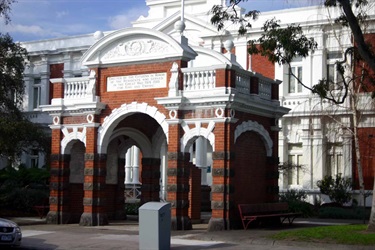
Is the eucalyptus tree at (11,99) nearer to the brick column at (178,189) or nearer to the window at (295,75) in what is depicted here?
the brick column at (178,189)

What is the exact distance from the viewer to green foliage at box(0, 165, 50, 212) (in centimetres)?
2930

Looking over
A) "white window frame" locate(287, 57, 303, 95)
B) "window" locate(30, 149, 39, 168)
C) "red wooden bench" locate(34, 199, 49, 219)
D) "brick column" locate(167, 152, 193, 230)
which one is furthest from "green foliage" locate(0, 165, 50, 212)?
"white window frame" locate(287, 57, 303, 95)

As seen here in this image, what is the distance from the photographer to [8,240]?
17.7m

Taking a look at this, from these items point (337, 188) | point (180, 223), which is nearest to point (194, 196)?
point (180, 223)

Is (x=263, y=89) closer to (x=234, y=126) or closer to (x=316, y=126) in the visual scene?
(x=234, y=126)

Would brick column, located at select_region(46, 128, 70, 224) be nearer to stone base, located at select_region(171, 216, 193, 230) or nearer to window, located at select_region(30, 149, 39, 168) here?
stone base, located at select_region(171, 216, 193, 230)

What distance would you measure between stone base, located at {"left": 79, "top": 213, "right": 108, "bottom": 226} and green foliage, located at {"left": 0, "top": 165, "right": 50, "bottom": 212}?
5.73 meters

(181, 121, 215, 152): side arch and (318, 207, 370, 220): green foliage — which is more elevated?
(181, 121, 215, 152): side arch

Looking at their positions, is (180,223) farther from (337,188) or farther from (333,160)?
(333,160)

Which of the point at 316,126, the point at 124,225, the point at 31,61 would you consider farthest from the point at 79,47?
the point at 124,225

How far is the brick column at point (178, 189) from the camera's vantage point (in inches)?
858

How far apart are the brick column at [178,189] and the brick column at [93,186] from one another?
3.17 meters

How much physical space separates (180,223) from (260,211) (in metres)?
2.74

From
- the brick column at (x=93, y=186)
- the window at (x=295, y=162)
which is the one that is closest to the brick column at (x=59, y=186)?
the brick column at (x=93, y=186)
